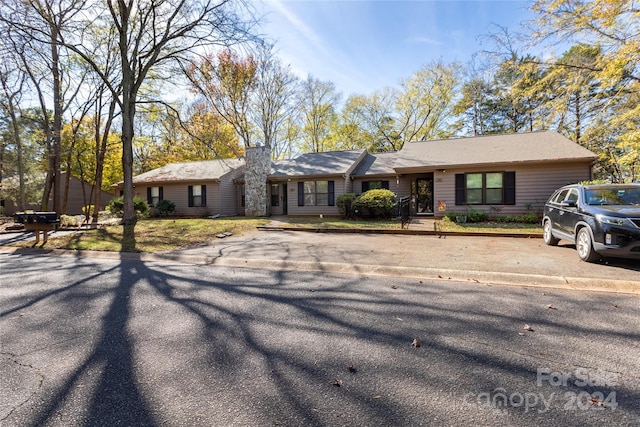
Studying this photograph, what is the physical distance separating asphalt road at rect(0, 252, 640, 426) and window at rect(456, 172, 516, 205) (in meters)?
10.6

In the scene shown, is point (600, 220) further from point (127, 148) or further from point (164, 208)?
point (164, 208)

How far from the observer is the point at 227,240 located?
1019 centimetres

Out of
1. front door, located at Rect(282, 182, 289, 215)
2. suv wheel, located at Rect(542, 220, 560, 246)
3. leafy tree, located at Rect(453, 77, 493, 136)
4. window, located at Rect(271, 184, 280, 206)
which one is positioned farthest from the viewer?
leafy tree, located at Rect(453, 77, 493, 136)

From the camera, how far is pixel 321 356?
264 cm

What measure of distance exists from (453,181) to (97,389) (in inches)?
584

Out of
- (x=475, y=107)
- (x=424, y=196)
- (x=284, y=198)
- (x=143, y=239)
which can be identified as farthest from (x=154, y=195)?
(x=475, y=107)

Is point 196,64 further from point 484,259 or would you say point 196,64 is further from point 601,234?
point 601,234

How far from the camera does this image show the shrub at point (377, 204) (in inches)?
562

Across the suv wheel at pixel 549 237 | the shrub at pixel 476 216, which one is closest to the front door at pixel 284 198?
the shrub at pixel 476 216

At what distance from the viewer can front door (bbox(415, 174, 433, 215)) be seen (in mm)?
17281

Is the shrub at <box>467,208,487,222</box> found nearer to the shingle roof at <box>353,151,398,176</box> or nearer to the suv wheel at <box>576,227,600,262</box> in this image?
the shingle roof at <box>353,151,398,176</box>

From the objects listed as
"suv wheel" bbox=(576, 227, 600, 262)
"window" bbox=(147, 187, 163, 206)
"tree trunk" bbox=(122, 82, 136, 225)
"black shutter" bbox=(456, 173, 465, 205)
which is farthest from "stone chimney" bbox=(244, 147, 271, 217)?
"suv wheel" bbox=(576, 227, 600, 262)

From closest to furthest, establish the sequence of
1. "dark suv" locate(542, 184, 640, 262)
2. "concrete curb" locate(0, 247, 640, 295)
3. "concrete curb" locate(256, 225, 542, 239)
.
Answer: "concrete curb" locate(0, 247, 640, 295) < "dark suv" locate(542, 184, 640, 262) < "concrete curb" locate(256, 225, 542, 239)

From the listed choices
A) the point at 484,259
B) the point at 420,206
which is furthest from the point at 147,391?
the point at 420,206
